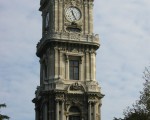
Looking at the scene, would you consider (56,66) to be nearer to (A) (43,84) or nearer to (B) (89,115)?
(A) (43,84)

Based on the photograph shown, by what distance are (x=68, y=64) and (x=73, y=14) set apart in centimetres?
890

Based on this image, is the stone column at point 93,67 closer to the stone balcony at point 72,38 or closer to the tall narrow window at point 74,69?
the stone balcony at point 72,38

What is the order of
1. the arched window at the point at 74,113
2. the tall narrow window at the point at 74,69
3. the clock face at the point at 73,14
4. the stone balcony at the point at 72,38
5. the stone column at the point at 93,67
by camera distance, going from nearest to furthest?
the arched window at the point at 74,113, the stone balcony at the point at 72,38, the tall narrow window at the point at 74,69, the stone column at the point at 93,67, the clock face at the point at 73,14

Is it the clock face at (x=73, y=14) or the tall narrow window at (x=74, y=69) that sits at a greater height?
the clock face at (x=73, y=14)

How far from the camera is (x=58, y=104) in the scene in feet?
275

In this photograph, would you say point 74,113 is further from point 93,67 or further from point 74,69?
point 93,67

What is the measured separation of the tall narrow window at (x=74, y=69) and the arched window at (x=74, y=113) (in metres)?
4.89

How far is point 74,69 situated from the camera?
87.8 metres

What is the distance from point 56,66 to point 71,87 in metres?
4.05

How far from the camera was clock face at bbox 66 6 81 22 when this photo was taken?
9025cm

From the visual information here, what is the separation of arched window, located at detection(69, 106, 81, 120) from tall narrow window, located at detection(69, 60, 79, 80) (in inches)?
193

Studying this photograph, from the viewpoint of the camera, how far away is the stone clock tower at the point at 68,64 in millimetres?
84750

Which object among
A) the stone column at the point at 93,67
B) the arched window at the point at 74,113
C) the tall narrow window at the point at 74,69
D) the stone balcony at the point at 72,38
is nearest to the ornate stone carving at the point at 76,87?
the tall narrow window at the point at 74,69

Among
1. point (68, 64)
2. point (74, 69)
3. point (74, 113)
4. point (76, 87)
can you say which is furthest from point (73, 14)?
point (74, 113)
